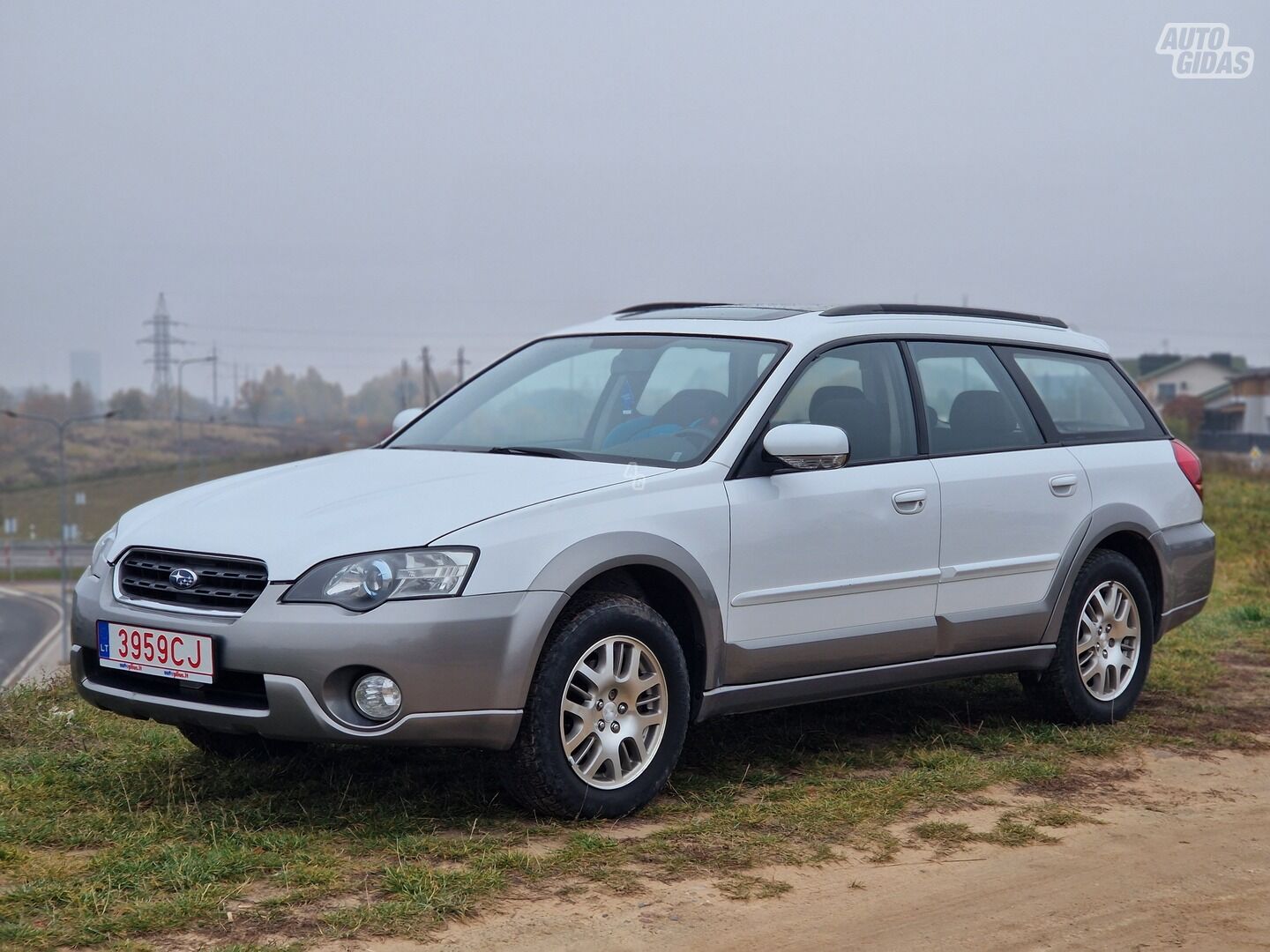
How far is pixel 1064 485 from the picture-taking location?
6.83m

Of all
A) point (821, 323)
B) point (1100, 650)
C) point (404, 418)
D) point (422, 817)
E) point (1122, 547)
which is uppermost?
point (821, 323)

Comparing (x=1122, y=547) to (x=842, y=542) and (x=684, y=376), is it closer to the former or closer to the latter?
(x=842, y=542)

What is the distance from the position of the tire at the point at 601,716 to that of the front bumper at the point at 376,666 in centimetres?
11

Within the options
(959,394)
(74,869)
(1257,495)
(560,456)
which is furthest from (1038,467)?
(1257,495)

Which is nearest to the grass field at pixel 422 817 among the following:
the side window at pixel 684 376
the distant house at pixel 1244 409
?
the side window at pixel 684 376

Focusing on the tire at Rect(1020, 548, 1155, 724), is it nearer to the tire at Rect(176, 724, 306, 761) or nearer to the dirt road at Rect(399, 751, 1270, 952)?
the dirt road at Rect(399, 751, 1270, 952)

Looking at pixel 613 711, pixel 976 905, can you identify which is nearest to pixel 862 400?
pixel 613 711

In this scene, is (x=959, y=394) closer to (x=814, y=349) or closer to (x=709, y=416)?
(x=814, y=349)

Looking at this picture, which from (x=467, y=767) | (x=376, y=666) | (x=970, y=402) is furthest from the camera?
(x=970, y=402)

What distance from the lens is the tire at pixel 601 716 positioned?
4.99 metres

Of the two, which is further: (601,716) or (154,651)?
(601,716)

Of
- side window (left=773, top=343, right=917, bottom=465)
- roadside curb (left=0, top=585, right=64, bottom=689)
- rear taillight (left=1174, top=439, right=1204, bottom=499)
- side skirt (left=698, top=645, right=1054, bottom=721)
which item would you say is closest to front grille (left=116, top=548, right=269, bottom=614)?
side skirt (left=698, top=645, right=1054, bottom=721)

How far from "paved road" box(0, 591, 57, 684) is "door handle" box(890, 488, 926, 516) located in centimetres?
4712

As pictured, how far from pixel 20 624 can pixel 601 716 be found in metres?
77.2
